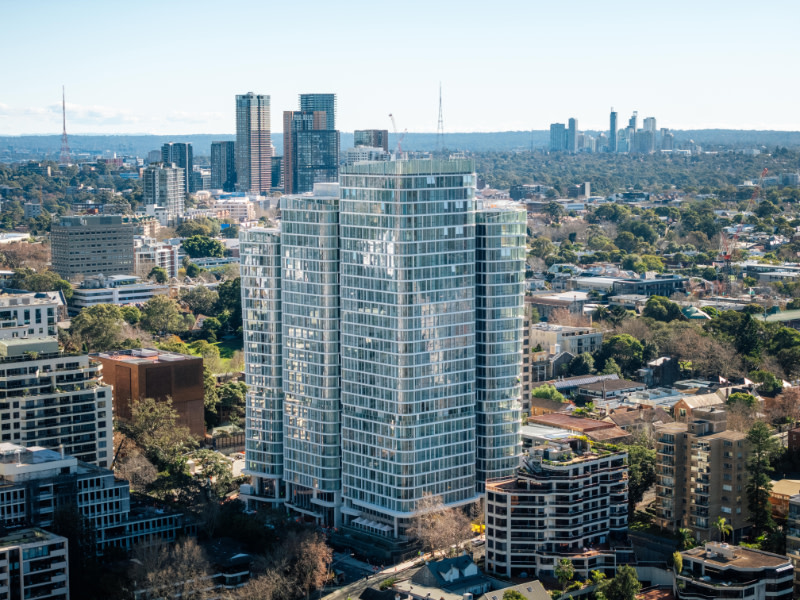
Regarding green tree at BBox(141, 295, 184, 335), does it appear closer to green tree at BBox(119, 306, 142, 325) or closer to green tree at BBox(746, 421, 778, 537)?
green tree at BBox(119, 306, 142, 325)

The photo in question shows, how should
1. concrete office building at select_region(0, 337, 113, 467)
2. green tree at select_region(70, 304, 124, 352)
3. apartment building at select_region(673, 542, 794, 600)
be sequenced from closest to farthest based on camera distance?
apartment building at select_region(673, 542, 794, 600)
concrete office building at select_region(0, 337, 113, 467)
green tree at select_region(70, 304, 124, 352)

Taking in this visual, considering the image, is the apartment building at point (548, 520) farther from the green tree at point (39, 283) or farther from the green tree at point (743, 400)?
the green tree at point (39, 283)

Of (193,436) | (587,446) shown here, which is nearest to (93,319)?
(193,436)

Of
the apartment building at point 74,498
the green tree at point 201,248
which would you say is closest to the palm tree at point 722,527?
the apartment building at point 74,498

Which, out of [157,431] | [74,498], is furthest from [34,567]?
[157,431]

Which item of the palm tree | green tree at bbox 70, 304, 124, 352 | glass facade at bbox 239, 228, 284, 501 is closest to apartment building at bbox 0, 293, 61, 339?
green tree at bbox 70, 304, 124, 352
